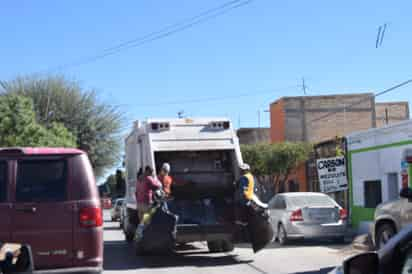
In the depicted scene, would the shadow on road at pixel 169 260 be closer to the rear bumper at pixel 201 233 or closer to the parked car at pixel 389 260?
the rear bumper at pixel 201 233

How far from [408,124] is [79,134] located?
77.7ft

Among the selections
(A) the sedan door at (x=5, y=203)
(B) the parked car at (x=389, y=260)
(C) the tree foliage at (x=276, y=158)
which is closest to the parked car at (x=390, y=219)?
(A) the sedan door at (x=5, y=203)

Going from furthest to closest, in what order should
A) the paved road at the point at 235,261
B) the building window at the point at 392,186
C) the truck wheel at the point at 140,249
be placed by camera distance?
the building window at the point at 392,186 → the truck wheel at the point at 140,249 → the paved road at the point at 235,261

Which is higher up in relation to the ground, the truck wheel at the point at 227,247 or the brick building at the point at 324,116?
the brick building at the point at 324,116

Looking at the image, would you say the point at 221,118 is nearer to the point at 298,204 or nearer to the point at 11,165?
the point at 298,204

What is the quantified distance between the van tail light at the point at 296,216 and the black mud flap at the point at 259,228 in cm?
410

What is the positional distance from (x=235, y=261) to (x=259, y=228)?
94 centimetres

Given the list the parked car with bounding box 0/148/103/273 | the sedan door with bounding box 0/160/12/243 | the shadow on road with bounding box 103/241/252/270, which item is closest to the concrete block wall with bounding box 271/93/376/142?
the shadow on road with bounding box 103/241/252/270

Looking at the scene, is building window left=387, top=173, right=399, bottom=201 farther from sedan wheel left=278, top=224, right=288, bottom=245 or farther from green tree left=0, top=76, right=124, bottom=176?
green tree left=0, top=76, right=124, bottom=176

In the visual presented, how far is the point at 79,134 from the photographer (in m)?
38.1

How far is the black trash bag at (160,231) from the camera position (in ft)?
41.0

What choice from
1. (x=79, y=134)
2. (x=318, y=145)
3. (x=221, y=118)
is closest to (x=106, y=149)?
(x=79, y=134)

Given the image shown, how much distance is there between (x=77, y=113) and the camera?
3794 cm

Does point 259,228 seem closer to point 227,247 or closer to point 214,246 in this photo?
point 227,247
